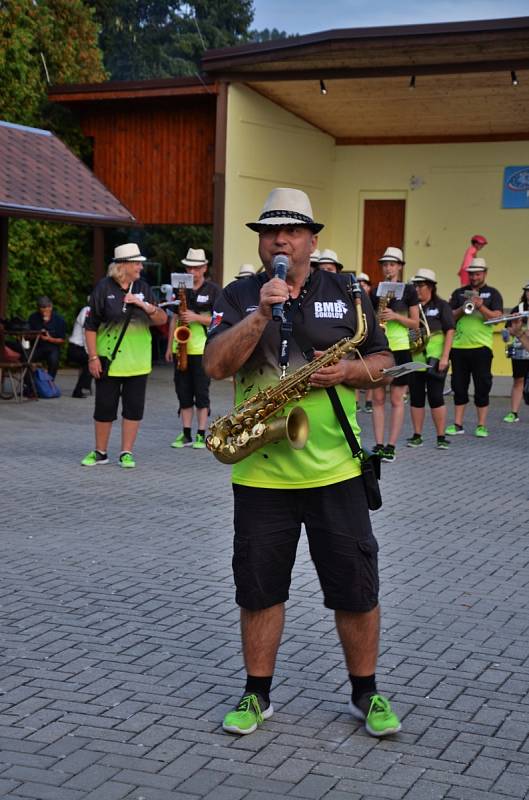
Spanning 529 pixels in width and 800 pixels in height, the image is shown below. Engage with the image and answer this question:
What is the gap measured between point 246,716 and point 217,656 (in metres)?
0.97

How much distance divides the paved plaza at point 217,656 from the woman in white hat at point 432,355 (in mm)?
2312

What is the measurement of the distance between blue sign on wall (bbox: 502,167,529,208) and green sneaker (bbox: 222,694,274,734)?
19652 millimetres

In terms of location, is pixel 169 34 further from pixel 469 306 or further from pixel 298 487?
pixel 298 487

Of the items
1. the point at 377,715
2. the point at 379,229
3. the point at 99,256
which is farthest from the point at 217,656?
the point at 379,229

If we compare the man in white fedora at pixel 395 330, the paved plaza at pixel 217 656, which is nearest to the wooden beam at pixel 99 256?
the man in white fedora at pixel 395 330

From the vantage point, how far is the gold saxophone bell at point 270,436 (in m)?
4.36

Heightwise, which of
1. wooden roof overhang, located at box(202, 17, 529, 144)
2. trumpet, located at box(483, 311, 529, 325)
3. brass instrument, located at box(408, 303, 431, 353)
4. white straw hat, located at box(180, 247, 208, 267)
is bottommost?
brass instrument, located at box(408, 303, 431, 353)

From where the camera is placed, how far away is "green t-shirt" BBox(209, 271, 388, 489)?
175 inches

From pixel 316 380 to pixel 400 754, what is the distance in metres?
1.42

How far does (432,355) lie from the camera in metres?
12.6

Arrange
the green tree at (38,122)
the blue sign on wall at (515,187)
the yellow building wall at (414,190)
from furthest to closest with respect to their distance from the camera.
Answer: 1. the blue sign on wall at (515,187)
2. the yellow building wall at (414,190)
3. the green tree at (38,122)

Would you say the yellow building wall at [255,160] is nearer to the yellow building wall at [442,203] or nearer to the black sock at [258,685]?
the yellow building wall at [442,203]

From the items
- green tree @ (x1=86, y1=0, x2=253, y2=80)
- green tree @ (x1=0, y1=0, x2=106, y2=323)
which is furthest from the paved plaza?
green tree @ (x1=86, y1=0, x2=253, y2=80)

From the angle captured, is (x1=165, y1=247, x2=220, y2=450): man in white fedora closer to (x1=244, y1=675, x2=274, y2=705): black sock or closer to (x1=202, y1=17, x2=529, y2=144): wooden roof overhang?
(x1=202, y1=17, x2=529, y2=144): wooden roof overhang
